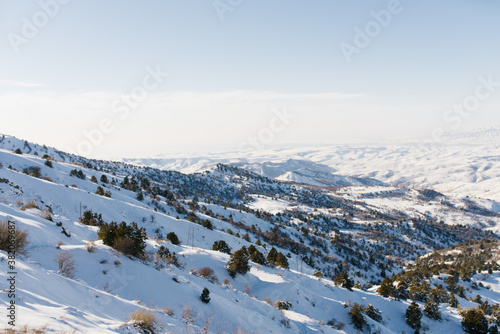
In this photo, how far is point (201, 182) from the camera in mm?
198625

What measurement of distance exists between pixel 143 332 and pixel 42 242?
41.5ft

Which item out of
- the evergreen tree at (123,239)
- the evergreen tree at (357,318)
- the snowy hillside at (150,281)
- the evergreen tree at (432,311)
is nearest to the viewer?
the snowy hillside at (150,281)

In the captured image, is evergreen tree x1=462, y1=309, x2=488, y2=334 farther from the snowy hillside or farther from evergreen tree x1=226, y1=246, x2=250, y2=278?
evergreen tree x1=226, y1=246, x2=250, y2=278

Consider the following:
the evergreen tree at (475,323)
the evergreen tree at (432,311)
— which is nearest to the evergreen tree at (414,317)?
the evergreen tree at (432,311)

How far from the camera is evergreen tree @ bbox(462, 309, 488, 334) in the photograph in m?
37.1

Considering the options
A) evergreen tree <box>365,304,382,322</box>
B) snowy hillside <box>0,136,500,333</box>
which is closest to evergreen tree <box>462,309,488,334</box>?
snowy hillside <box>0,136,500,333</box>

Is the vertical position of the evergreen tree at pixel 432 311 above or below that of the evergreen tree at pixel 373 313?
below

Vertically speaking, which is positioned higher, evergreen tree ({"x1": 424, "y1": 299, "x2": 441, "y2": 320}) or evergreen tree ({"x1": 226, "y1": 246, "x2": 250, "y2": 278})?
evergreen tree ({"x1": 226, "y1": 246, "x2": 250, "y2": 278})

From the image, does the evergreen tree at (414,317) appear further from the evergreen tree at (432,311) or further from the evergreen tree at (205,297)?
the evergreen tree at (205,297)

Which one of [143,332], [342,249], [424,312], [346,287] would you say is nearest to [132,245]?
[143,332]

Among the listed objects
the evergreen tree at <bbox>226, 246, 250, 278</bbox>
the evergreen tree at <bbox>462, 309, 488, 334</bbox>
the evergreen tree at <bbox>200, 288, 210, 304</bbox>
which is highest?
the evergreen tree at <bbox>200, 288, 210, 304</bbox>

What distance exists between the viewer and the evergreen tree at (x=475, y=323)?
37.1 m

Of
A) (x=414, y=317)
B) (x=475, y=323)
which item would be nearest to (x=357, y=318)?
(x=414, y=317)

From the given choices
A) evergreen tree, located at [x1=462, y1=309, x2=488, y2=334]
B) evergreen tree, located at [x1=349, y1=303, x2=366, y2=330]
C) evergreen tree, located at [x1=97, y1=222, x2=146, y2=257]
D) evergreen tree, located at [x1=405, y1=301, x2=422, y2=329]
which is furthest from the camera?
evergreen tree, located at [x1=405, y1=301, x2=422, y2=329]
